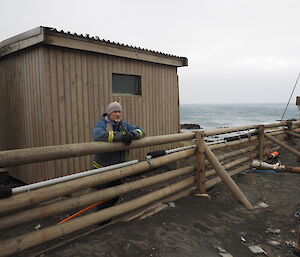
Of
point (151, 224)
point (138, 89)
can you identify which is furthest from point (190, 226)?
point (138, 89)

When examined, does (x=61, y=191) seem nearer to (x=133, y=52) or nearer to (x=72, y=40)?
(x=72, y=40)

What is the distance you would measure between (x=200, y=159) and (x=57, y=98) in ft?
12.5

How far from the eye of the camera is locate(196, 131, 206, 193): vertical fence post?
5332 mm

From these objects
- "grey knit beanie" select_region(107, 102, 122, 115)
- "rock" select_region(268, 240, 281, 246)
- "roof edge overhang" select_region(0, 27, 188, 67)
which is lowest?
"rock" select_region(268, 240, 281, 246)

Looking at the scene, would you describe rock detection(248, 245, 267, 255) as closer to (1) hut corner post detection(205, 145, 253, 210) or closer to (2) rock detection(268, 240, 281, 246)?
(2) rock detection(268, 240, 281, 246)

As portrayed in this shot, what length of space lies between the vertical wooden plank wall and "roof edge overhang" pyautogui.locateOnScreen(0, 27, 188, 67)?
18 centimetres

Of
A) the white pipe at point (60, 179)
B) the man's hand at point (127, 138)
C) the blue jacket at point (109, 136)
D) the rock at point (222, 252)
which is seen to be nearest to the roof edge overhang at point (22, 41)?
the blue jacket at point (109, 136)

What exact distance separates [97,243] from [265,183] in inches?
206

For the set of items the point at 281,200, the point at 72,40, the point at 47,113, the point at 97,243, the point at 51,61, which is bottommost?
the point at 281,200

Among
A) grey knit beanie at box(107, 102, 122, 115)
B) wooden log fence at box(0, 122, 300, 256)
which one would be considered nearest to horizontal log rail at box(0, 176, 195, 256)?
wooden log fence at box(0, 122, 300, 256)

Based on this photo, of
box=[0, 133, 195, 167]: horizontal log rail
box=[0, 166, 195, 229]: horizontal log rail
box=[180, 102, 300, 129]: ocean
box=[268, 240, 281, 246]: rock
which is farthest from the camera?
Result: box=[180, 102, 300, 129]: ocean

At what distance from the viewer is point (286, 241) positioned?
3.80 m

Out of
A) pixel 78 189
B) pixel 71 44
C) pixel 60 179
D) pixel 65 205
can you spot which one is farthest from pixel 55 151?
pixel 71 44

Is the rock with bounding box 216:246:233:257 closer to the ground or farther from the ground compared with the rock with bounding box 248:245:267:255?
farther from the ground
